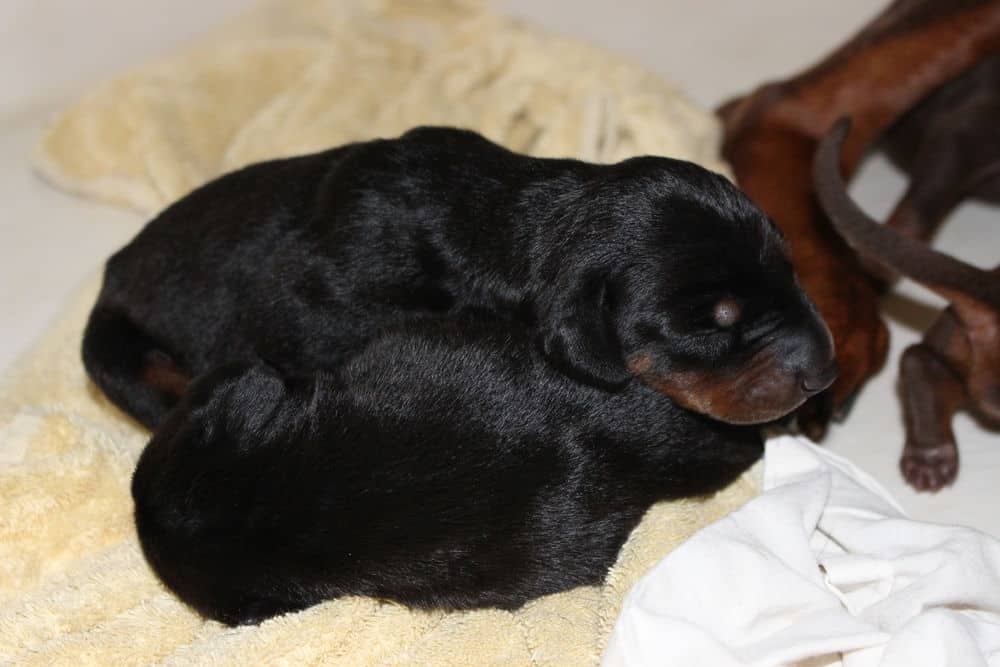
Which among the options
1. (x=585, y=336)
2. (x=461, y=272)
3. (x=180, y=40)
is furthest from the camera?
(x=180, y=40)

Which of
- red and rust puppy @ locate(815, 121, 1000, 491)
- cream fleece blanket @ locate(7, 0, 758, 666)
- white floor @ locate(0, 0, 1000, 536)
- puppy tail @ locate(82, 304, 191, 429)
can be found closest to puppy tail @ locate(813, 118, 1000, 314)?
red and rust puppy @ locate(815, 121, 1000, 491)

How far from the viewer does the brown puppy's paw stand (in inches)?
128

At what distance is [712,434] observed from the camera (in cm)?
296

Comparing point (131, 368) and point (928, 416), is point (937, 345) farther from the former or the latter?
point (131, 368)

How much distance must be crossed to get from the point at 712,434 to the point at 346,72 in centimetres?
227

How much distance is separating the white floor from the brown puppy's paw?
8.4 inches

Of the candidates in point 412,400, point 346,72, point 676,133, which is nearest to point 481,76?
point 346,72

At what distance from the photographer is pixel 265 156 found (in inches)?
168

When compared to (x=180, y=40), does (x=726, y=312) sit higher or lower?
higher

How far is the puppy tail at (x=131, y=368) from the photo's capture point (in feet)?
10.5

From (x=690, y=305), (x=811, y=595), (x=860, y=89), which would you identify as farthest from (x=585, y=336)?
(x=860, y=89)

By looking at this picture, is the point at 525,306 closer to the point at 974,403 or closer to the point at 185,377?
the point at 185,377

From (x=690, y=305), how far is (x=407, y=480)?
69 cm

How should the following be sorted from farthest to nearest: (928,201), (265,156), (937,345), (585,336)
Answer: (265,156), (928,201), (937,345), (585,336)
